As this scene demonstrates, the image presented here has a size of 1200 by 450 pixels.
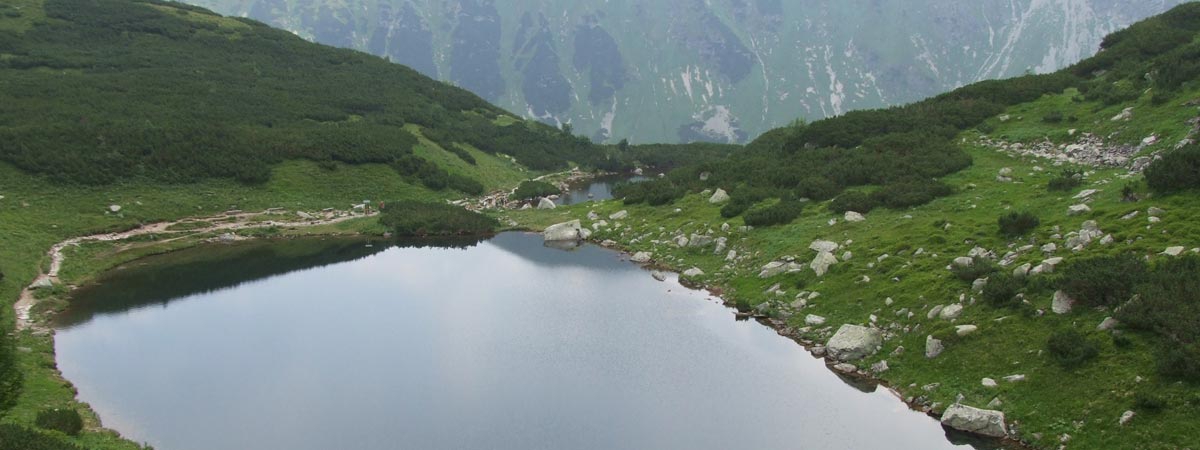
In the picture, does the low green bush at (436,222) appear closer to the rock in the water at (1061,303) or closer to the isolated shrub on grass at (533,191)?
the isolated shrub on grass at (533,191)

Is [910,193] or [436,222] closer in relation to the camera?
[910,193]

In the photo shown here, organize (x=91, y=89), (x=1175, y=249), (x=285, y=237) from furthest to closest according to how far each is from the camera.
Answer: (x=91, y=89) < (x=285, y=237) < (x=1175, y=249)

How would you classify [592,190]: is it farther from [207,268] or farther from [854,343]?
[854,343]

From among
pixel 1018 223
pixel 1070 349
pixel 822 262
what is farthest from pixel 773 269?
pixel 1070 349

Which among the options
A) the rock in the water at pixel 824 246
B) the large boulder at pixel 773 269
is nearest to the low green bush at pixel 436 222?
the large boulder at pixel 773 269

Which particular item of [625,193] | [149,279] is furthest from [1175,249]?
[149,279]

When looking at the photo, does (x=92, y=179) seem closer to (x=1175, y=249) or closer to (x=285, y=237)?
(x=285, y=237)
